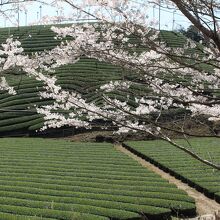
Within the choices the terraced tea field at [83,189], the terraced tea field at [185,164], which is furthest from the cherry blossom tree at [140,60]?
the terraced tea field at [185,164]

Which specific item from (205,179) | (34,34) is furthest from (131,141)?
(34,34)

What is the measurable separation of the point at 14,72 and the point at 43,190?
8013 mm

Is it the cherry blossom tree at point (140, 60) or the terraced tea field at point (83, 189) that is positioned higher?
the cherry blossom tree at point (140, 60)

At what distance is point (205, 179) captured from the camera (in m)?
15.6

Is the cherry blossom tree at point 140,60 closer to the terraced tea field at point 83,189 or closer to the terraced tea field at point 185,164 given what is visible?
the terraced tea field at point 83,189

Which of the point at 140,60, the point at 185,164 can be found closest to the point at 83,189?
the point at 185,164

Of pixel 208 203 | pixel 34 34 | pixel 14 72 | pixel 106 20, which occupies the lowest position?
pixel 208 203

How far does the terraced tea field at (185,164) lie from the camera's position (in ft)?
48.9

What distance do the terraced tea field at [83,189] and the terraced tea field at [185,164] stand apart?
1156 mm

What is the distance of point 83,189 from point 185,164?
21.5 ft

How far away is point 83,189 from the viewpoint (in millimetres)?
13633

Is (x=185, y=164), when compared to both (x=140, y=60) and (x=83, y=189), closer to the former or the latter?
(x=83, y=189)

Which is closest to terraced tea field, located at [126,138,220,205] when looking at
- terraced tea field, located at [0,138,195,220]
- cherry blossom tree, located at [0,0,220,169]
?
terraced tea field, located at [0,138,195,220]

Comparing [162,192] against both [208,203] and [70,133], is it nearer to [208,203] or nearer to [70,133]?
[208,203]
